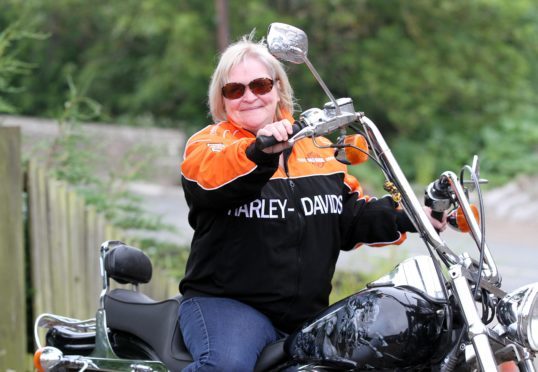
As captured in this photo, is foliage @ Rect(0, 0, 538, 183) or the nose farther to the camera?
foliage @ Rect(0, 0, 538, 183)

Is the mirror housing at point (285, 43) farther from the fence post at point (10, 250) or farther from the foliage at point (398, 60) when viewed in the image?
the foliage at point (398, 60)

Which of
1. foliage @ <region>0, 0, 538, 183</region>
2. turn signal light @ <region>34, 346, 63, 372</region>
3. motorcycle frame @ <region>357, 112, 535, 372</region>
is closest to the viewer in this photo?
motorcycle frame @ <region>357, 112, 535, 372</region>

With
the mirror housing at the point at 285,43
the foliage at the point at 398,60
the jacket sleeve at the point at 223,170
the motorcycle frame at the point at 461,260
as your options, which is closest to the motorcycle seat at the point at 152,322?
the jacket sleeve at the point at 223,170

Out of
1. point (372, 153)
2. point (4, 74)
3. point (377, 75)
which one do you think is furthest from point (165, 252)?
point (377, 75)

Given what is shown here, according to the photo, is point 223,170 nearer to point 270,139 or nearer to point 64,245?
point 270,139

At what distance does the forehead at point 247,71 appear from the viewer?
337cm

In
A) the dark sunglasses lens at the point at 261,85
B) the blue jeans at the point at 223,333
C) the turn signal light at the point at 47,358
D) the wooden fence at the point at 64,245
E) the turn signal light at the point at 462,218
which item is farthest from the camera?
the wooden fence at the point at 64,245

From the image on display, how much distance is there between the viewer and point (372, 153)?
2.94 meters

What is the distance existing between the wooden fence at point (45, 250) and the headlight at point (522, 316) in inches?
114

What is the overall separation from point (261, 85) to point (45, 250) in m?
2.79

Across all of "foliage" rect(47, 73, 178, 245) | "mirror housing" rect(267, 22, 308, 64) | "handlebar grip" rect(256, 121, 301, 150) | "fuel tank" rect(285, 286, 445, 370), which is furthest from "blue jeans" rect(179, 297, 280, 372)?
"foliage" rect(47, 73, 178, 245)

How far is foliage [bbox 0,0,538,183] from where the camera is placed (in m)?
16.7

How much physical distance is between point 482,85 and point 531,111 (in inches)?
50.1

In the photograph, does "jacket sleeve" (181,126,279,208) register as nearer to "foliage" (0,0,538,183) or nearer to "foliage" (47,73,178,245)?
"foliage" (47,73,178,245)
